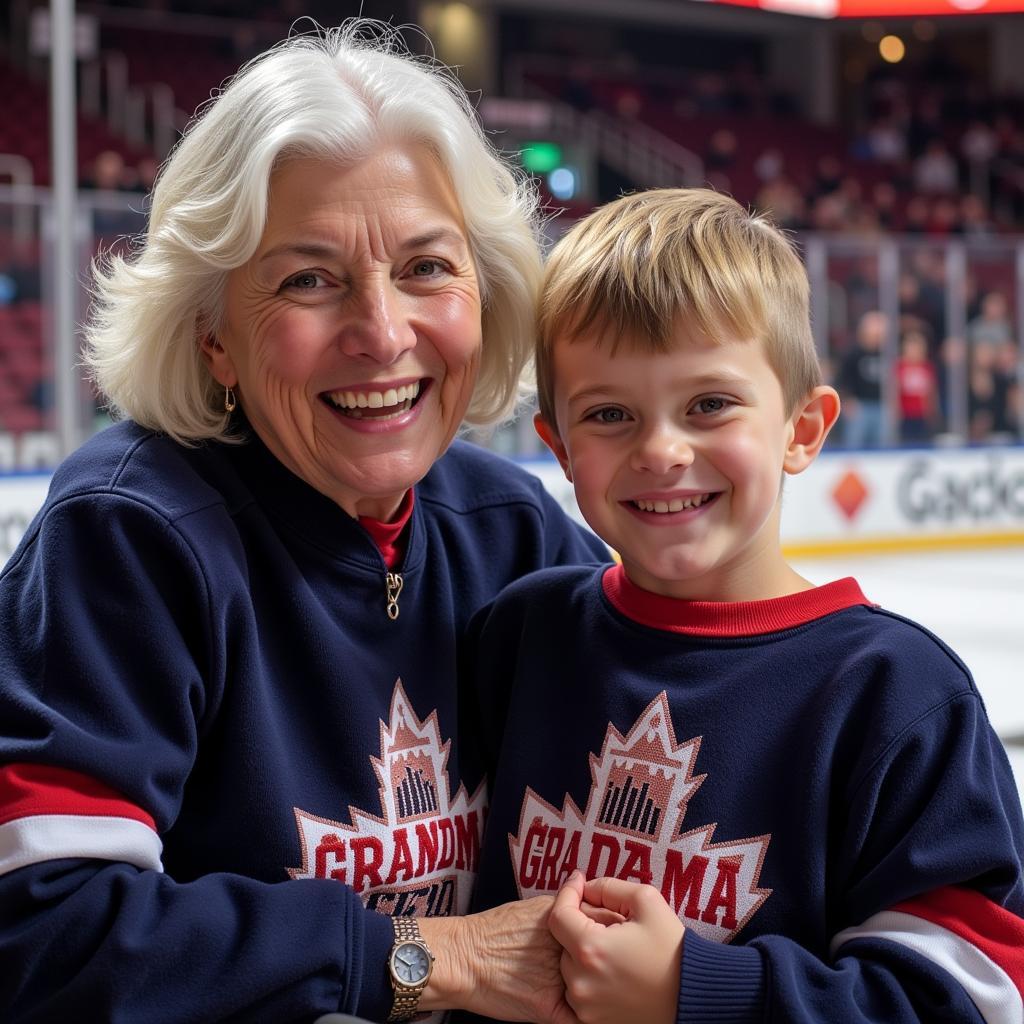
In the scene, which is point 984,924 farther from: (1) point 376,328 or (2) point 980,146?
(2) point 980,146

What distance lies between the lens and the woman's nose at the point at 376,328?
1.49 m

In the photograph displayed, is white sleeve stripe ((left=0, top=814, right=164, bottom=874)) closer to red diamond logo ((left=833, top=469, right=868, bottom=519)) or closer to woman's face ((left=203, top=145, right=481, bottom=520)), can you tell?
woman's face ((left=203, top=145, right=481, bottom=520))

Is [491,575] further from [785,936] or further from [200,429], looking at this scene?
[785,936]

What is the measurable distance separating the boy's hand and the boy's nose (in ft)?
1.20

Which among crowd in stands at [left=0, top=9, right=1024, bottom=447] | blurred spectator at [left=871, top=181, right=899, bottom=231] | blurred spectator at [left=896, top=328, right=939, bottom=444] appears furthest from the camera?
blurred spectator at [left=871, top=181, right=899, bottom=231]

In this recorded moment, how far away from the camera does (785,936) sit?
130 cm

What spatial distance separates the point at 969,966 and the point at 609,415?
57 centimetres

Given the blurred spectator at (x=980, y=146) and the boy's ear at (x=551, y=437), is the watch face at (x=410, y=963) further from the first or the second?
the blurred spectator at (x=980, y=146)

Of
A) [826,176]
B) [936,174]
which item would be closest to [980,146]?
[936,174]

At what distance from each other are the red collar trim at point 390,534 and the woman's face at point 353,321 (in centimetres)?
3

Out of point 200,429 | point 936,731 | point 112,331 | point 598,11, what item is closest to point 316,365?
point 200,429

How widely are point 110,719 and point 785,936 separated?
1.97ft

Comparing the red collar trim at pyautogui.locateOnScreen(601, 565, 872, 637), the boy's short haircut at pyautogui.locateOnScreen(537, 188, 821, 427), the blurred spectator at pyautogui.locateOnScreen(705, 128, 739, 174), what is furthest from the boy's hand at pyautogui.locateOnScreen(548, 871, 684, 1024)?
the blurred spectator at pyautogui.locateOnScreen(705, 128, 739, 174)

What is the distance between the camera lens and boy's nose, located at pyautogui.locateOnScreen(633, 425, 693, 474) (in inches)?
53.8
